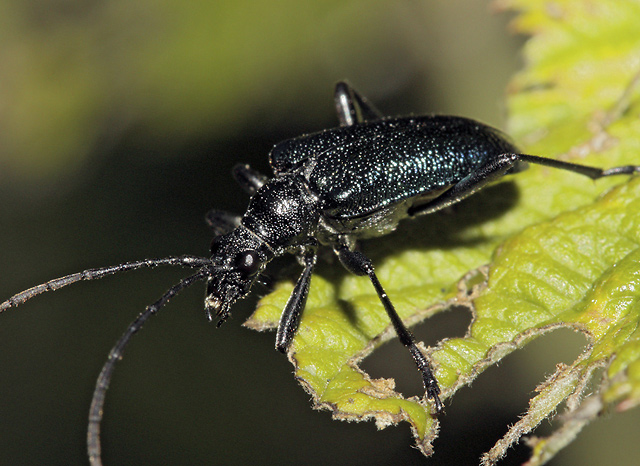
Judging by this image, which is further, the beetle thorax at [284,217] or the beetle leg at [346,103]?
the beetle leg at [346,103]

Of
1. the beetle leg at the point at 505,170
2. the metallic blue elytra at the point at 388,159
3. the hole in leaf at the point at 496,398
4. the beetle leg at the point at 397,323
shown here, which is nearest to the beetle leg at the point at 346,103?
the metallic blue elytra at the point at 388,159

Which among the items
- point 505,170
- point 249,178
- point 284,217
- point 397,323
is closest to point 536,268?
point 505,170

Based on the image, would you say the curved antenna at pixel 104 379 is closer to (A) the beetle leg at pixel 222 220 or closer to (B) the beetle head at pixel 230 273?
(B) the beetle head at pixel 230 273

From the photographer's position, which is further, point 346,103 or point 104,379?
point 346,103

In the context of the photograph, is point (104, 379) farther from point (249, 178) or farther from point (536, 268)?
point (536, 268)

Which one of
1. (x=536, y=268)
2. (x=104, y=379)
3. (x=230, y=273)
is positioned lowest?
(x=536, y=268)

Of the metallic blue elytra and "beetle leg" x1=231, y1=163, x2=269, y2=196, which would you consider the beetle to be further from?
"beetle leg" x1=231, y1=163, x2=269, y2=196
